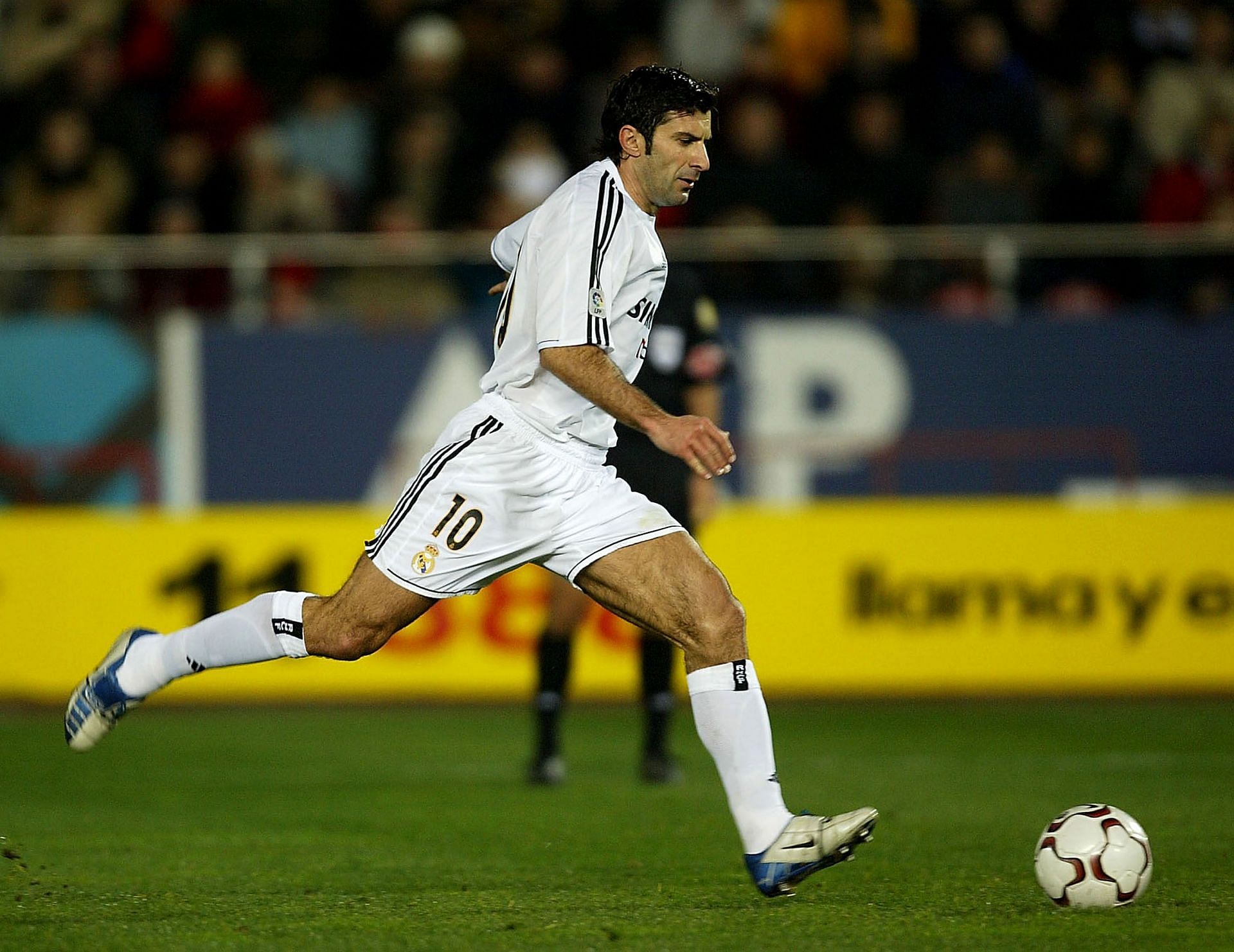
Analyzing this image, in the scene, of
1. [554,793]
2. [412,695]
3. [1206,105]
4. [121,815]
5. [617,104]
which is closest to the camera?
[617,104]

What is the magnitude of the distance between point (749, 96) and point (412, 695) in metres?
4.94

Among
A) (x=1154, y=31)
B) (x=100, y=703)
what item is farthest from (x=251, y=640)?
(x=1154, y=31)

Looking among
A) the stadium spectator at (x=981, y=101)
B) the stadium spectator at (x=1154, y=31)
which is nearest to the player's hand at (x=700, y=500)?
the stadium spectator at (x=981, y=101)

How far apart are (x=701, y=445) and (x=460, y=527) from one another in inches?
32.3

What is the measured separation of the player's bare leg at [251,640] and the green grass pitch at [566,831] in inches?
20.8

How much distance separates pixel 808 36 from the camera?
14.6 meters

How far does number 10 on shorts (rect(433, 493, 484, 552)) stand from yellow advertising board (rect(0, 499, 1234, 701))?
246 inches

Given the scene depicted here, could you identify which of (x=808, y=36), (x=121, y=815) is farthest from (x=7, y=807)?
(x=808, y=36)

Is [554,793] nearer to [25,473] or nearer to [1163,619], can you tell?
[1163,619]

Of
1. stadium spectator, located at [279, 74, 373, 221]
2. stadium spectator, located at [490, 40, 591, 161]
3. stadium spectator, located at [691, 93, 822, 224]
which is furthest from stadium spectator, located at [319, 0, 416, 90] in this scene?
stadium spectator, located at [691, 93, 822, 224]

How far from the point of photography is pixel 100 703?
576cm

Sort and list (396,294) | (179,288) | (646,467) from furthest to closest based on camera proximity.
→ (396,294)
(179,288)
(646,467)

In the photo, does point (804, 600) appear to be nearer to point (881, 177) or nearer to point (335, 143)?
point (881, 177)

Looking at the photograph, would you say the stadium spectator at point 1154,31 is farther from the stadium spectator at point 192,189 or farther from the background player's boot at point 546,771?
the background player's boot at point 546,771
